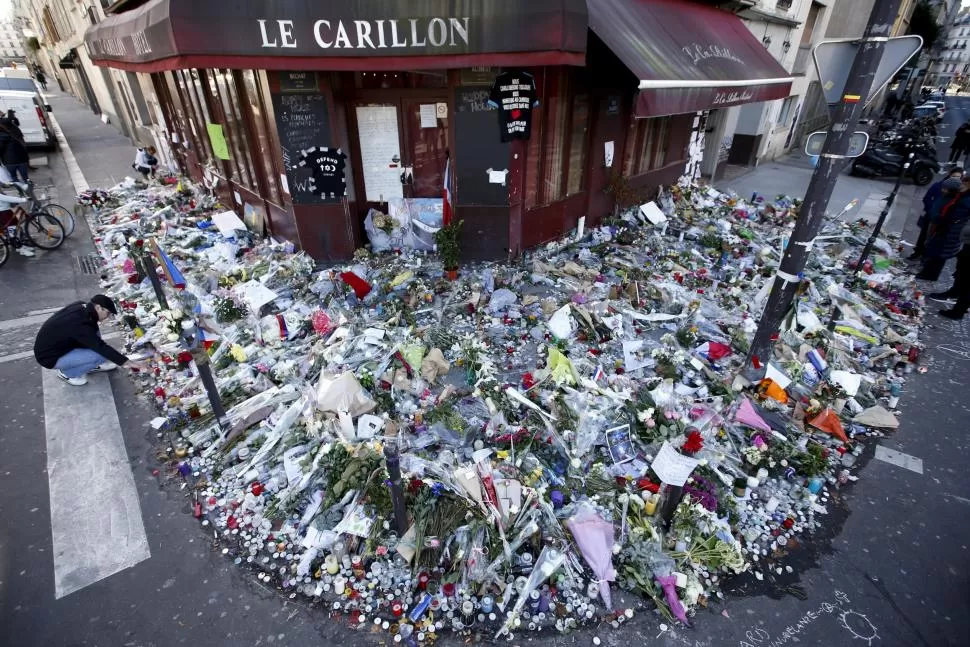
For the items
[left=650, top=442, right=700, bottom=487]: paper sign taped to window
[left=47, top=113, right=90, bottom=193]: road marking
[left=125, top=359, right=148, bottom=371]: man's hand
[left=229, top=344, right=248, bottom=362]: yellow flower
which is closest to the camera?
[left=650, top=442, right=700, bottom=487]: paper sign taped to window

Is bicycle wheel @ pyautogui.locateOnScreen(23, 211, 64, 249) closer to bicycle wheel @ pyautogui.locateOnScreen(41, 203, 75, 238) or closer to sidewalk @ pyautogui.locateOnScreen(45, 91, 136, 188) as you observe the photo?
bicycle wheel @ pyautogui.locateOnScreen(41, 203, 75, 238)

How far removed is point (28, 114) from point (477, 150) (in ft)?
58.8

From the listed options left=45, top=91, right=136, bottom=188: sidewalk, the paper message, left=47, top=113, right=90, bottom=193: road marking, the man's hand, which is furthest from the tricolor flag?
left=45, top=91, right=136, bottom=188: sidewalk

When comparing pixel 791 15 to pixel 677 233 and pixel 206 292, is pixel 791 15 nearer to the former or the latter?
pixel 677 233

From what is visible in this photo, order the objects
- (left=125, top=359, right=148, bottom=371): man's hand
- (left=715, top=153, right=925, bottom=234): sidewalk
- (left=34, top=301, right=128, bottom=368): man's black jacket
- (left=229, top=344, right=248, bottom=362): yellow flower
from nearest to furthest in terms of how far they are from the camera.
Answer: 1. (left=34, top=301, right=128, bottom=368): man's black jacket
2. (left=229, top=344, right=248, bottom=362): yellow flower
3. (left=125, top=359, right=148, bottom=371): man's hand
4. (left=715, top=153, right=925, bottom=234): sidewalk

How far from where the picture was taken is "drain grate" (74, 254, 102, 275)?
311 inches

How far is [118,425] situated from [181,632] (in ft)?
8.45

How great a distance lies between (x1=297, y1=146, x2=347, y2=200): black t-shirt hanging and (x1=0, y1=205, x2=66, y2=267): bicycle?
18.2 ft

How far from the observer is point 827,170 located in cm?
421

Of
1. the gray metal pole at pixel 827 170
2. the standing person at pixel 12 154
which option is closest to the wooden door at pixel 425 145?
the gray metal pole at pixel 827 170

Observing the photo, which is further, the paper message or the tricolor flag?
the tricolor flag

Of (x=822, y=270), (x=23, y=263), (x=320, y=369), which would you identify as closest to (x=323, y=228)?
(x=320, y=369)

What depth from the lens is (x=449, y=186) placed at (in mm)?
7266

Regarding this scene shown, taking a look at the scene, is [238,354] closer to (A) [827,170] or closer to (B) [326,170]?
(B) [326,170]
